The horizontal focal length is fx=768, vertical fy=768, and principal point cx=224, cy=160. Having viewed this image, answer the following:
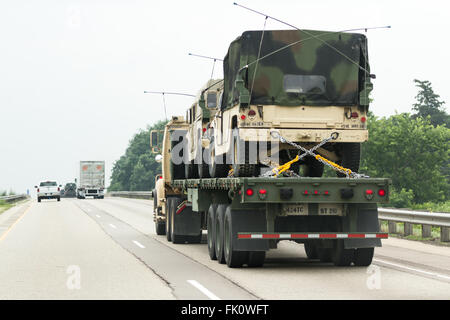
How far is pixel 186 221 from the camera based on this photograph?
65.5 feet

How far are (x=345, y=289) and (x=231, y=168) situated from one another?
4.81m

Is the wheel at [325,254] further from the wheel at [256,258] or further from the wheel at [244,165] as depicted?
the wheel at [244,165]

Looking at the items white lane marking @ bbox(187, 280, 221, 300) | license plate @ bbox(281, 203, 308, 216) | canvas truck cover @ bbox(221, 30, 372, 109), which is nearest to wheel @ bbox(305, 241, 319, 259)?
license plate @ bbox(281, 203, 308, 216)

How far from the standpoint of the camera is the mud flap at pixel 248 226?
42.7ft

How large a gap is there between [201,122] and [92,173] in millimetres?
58639

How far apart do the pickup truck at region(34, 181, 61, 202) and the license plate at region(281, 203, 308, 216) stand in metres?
53.3

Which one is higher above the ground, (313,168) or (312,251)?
(313,168)

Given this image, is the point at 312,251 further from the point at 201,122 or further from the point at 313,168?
the point at 201,122

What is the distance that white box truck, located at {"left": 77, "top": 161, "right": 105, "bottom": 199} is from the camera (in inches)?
2940

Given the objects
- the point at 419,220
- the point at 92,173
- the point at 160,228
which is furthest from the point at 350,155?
the point at 92,173

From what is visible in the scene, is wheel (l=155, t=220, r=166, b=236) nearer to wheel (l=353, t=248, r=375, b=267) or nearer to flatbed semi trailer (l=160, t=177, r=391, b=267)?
flatbed semi trailer (l=160, t=177, r=391, b=267)

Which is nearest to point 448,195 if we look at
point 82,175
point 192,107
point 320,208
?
point 82,175

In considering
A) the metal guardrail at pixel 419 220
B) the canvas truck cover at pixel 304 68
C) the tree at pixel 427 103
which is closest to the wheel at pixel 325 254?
the canvas truck cover at pixel 304 68

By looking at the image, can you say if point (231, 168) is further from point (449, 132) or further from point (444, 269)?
point (449, 132)
